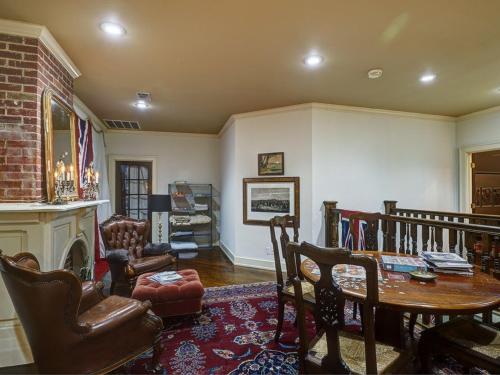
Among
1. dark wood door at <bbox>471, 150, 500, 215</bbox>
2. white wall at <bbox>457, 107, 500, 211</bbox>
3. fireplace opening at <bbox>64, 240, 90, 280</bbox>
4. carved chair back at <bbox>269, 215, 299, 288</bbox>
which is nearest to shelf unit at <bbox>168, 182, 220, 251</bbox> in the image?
fireplace opening at <bbox>64, 240, 90, 280</bbox>

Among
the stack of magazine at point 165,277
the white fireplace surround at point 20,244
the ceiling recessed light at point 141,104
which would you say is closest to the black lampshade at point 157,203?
the ceiling recessed light at point 141,104

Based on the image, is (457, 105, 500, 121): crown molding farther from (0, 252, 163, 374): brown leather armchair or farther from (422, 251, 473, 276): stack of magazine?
(0, 252, 163, 374): brown leather armchair

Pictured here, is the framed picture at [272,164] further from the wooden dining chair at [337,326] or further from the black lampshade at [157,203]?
the wooden dining chair at [337,326]

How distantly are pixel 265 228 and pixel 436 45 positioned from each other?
3.25 m

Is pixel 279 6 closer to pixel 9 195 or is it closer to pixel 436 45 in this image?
pixel 436 45

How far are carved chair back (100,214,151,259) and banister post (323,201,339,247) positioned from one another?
106 inches

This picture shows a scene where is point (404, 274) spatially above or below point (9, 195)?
below

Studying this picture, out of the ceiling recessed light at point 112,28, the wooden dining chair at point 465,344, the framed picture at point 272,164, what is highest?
the ceiling recessed light at point 112,28

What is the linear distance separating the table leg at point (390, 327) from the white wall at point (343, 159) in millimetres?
2425

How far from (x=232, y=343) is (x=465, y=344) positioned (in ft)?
5.38

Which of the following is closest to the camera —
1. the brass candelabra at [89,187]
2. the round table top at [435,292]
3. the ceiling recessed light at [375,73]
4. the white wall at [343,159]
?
the round table top at [435,292]

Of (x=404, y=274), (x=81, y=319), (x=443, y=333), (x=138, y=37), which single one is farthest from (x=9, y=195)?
(x=443, y=333)

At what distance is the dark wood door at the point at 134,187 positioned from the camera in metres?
6.13

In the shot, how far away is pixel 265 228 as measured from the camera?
4621mm
